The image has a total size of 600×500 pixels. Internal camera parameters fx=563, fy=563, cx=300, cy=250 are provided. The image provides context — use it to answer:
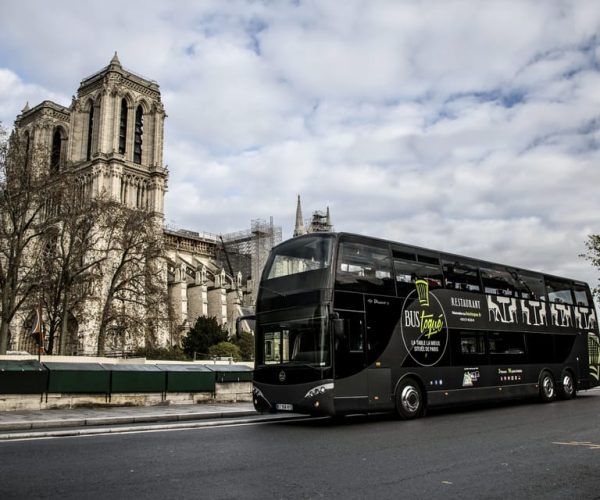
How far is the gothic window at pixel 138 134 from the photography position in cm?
7325

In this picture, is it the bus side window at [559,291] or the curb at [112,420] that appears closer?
the curb at [112,420]

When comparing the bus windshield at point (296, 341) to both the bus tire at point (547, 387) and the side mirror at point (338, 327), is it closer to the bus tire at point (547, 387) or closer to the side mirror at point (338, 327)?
the side mirror at point (338, 327)

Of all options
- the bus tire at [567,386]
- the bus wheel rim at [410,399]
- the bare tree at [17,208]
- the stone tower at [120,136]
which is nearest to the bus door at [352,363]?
A: the bus wheel rim at [410,399]

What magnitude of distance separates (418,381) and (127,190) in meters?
61.4

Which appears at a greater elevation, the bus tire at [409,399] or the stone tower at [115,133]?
the stone tower at [115,133]

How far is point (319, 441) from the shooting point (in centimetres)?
934

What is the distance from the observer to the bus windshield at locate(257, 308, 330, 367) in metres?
11.6

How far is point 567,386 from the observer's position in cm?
1805

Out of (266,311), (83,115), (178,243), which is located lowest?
(266,311)

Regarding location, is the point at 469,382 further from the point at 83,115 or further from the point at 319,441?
the point at 83,115

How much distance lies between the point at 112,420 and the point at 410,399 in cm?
688

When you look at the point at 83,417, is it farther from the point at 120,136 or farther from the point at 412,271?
the point at 120,136

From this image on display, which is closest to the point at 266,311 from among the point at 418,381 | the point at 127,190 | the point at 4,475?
the point at 418,381

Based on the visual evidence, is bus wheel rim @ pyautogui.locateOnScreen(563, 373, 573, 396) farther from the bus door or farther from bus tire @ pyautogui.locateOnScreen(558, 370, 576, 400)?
the bus door
